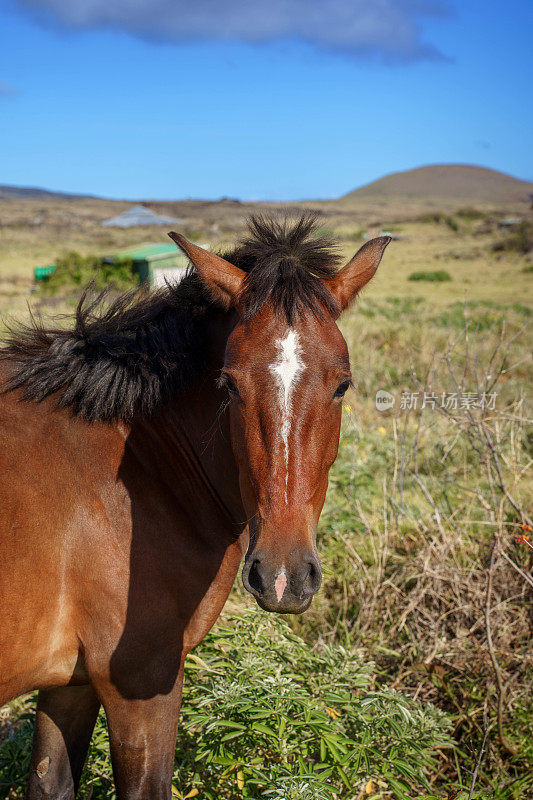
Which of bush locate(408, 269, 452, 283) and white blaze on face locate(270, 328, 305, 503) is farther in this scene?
bush locate(408, 269, 452, 283)

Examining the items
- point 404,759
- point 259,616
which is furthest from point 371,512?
point 404,759

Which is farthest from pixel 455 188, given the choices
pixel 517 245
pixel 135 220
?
pixel 135 220

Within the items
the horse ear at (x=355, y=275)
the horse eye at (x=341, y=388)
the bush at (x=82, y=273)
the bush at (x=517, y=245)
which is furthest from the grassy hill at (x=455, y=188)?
the horse eye at (x=341, y=388)

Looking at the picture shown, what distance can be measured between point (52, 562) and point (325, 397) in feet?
3.78

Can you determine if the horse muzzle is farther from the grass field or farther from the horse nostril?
the grass field

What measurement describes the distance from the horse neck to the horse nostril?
592mm

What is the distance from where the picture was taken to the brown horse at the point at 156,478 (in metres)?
2.09

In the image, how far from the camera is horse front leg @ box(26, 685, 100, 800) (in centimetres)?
263

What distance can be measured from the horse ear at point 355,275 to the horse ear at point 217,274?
383 millimetres

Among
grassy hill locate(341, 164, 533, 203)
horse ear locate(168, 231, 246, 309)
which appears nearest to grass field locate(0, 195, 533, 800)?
horse ear locate(168, 231, 246, 309)

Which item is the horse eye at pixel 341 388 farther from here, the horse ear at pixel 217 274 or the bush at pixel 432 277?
the bush at pixel 432 277

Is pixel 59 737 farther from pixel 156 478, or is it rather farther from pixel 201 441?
pixel 201 441

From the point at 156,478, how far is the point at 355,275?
1.19 m

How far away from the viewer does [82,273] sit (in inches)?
822
